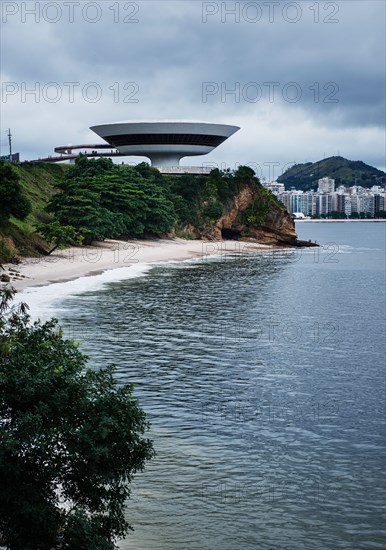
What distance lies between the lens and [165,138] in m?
130

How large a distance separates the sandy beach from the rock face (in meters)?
4.44

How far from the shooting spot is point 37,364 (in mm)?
11852

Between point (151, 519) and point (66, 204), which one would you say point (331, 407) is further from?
point (66, 204)

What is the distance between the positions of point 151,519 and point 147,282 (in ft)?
139

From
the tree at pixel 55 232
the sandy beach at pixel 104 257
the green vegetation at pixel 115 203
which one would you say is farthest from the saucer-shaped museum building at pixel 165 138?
the tree at pixel 55 232

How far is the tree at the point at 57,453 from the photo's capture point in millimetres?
10633

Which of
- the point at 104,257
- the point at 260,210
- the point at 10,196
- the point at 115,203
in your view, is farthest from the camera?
the point at 260,210

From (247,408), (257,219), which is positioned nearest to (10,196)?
(247,408)

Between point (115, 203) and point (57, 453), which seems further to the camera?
point (115, 203)

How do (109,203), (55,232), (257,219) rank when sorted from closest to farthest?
(55,232)
(109,203)
(257,219)

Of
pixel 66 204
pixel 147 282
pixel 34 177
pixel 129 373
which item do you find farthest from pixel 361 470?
pixel 34 177

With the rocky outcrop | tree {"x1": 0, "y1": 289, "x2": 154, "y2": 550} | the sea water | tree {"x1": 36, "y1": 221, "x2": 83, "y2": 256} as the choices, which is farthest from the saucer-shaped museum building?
tree {"x1": 0, "y1": 289, "x2": 154, "y2": 550}

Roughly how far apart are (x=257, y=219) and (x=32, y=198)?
40.5 m

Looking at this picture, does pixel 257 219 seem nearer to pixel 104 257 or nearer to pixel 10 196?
pixel 104 257
